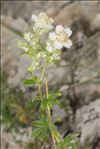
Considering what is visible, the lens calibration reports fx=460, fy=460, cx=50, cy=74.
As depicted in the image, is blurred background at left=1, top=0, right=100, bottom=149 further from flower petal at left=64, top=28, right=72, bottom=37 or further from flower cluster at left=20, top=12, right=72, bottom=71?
flower petal at left=64, top=28, right=72, bottom=37

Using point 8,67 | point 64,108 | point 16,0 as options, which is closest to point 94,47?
point 64,108

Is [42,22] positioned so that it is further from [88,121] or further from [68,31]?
[88,121]

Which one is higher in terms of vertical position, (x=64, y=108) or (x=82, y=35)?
(x=82, y=35)

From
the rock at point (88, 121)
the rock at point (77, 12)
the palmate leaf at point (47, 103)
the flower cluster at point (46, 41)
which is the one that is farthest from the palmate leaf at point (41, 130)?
the rock at point (77, 12)

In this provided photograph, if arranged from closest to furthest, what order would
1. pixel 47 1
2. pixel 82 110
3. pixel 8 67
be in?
1. pixel 82 110
2. pixel 8 67
3. pixel 47 1

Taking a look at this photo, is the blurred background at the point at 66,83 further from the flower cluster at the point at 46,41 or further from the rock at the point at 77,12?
the flower cluster at the point at 46,41

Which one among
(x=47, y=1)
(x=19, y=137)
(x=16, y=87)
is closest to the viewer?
(x=19, y=137)

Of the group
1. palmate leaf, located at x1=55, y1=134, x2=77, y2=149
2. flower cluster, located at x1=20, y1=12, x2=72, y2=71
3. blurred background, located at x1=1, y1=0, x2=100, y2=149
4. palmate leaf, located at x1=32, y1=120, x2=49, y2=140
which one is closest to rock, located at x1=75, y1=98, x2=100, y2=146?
blurred background, located at x1=1, y1=0, x2=100, y2=149

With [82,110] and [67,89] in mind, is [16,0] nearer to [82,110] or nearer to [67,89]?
[67,89]
